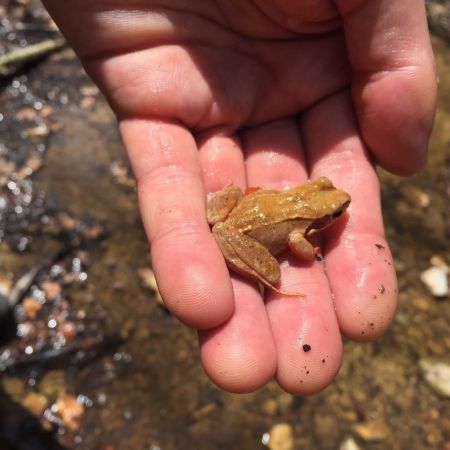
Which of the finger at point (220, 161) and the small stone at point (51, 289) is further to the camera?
the small stone at point (51, 289)

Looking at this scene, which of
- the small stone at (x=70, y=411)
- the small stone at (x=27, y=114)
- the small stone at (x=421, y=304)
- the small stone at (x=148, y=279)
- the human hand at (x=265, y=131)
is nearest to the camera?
the human hand at (x=265, y=131)

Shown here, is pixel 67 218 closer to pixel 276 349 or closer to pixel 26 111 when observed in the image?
pixel 26 111

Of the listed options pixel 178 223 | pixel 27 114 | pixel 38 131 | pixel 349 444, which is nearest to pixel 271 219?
pixel 178 223

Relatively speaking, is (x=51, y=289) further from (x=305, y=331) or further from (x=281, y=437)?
(x=305, y=331)

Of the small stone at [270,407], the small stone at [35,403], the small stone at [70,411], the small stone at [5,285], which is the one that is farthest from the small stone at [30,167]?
the small stone at [270,407]

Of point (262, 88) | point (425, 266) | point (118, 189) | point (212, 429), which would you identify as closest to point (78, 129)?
point (118, 189)

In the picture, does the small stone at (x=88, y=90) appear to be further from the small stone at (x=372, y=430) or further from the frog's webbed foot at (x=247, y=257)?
the small stone at (x=372, y=430)
